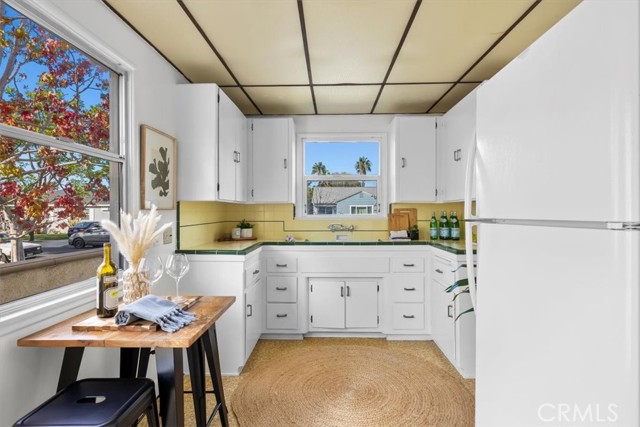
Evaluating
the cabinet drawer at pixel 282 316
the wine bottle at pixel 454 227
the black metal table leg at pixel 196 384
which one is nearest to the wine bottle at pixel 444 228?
the wine bottle at pixel 454 227

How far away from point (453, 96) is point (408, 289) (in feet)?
6.07

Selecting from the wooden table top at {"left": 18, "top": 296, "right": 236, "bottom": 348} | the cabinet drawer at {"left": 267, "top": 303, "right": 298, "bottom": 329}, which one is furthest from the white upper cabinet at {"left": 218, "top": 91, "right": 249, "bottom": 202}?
the wooden table top at {"left": 18, "top": 296, "right": 236, "bottom": 348}

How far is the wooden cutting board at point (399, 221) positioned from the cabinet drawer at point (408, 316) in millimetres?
847

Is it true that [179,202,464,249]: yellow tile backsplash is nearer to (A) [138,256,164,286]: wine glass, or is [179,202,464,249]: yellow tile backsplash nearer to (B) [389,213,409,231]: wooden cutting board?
(B) [389,213,409,231]: wooden cutting board

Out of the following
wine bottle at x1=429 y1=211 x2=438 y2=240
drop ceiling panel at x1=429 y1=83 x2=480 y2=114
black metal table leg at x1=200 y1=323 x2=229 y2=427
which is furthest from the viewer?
wine bottle at x1=429 y1=211 x2=438 y2=240

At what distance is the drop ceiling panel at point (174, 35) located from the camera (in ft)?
5.83

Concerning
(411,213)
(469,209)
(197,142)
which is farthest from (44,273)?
(411,213)

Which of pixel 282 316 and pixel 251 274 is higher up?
pixel 251 274

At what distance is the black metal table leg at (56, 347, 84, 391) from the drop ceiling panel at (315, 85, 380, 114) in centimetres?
246

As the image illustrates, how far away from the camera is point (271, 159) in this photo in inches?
138

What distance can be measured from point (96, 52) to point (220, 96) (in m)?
0.98

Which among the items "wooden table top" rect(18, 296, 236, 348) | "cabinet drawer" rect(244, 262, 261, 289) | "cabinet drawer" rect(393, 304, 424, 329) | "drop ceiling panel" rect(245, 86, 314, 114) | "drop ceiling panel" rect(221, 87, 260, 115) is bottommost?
"cabinet drawer" rect(393, 304, 424, 329)

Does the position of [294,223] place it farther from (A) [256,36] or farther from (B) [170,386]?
(B) [170,386]

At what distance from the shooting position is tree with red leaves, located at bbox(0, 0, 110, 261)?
131cm
